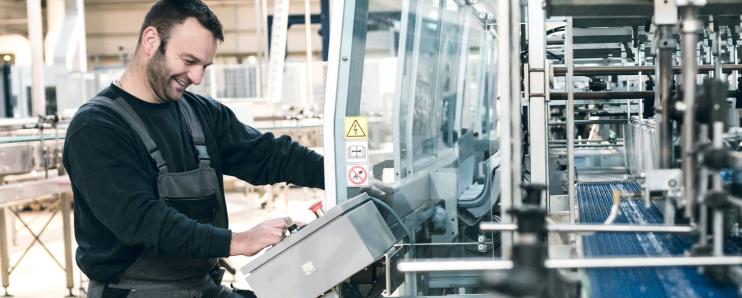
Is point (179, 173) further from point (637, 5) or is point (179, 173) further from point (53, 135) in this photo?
point (53, 135)

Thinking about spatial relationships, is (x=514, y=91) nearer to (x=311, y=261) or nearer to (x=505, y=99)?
(x=505, y=99)

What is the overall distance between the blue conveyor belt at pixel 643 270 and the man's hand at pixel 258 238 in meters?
0.78

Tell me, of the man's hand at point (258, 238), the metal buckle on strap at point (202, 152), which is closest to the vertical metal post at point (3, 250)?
the metal buckle on strap at point (202, 152)

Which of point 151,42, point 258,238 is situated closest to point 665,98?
point 258,238

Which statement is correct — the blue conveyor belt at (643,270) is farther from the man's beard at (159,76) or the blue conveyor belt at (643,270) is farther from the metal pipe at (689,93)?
the man's beard at (159,76)

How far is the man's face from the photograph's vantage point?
2508 millimetres

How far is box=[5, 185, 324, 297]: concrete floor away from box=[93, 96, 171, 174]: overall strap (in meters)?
3.74

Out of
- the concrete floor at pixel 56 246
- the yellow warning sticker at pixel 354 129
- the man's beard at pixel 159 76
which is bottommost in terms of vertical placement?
the concrete floor at pixel 56 246

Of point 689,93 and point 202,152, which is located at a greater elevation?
point 689,93

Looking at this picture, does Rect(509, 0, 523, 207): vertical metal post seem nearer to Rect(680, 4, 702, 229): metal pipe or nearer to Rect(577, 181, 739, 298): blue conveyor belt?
Rect(577, 181, 739, 298): blue conveyor belt

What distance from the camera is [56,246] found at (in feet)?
27.2

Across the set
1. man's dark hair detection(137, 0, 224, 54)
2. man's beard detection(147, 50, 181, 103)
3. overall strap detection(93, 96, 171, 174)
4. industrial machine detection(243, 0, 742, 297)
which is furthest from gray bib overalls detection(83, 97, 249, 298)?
industrial machine detection(243, 0, 742, 297)

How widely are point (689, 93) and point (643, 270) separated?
0.48 m

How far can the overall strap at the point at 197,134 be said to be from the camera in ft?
8.61
